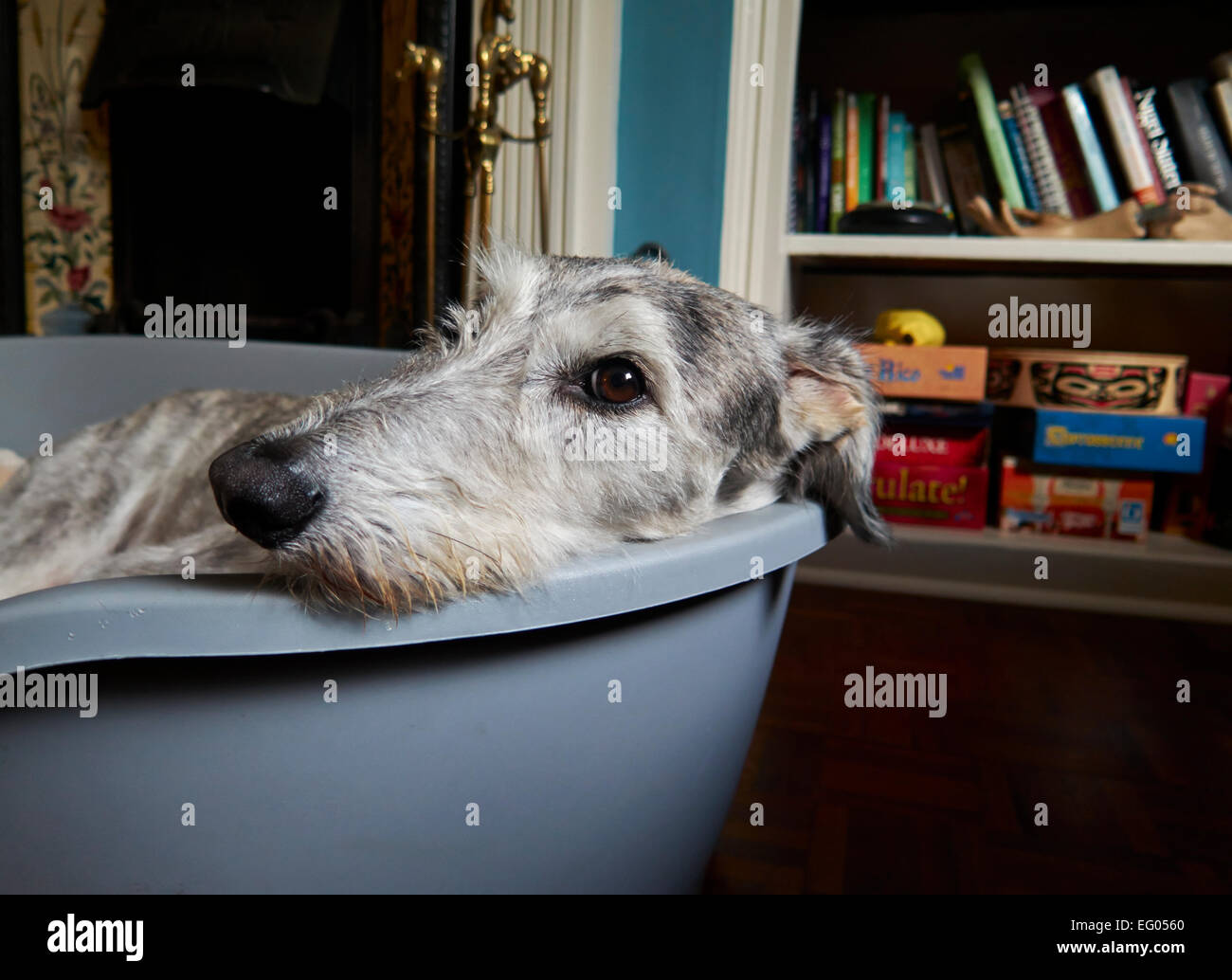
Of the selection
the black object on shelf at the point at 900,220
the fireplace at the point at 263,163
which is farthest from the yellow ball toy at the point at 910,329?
the fireplace at the point at 263,163

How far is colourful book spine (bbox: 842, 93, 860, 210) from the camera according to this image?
2.97 m

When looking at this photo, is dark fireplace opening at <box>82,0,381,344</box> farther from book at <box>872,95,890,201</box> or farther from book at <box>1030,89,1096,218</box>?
book at <box>1030,89,1096,218</box>

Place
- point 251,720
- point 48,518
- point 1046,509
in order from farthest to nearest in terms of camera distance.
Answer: point 1046,509, point 48,518, point 251,720

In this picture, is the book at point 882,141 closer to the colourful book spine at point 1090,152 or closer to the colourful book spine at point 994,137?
the colourful book spine at point 994,137

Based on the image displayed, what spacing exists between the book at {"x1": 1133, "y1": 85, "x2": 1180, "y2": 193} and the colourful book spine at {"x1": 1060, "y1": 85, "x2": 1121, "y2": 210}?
0.14 metres

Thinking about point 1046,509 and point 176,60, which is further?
point 176,60

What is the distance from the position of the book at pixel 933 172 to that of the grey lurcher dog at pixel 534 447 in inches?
74.4

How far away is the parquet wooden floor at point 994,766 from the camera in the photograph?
148cm

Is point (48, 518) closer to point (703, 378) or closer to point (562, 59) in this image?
point (703, 378)

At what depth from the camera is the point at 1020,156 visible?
2824 mm

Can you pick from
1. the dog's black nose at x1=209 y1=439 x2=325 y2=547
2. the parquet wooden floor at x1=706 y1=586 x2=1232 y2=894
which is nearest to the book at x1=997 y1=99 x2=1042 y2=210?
the parquet wooden floor at x1=706 y1=586 x2=1232 y2=894

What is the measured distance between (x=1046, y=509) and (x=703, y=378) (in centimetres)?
232

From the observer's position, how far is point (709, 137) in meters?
2.58

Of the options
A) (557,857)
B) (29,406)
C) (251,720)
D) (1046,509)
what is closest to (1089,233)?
(1046,509)
